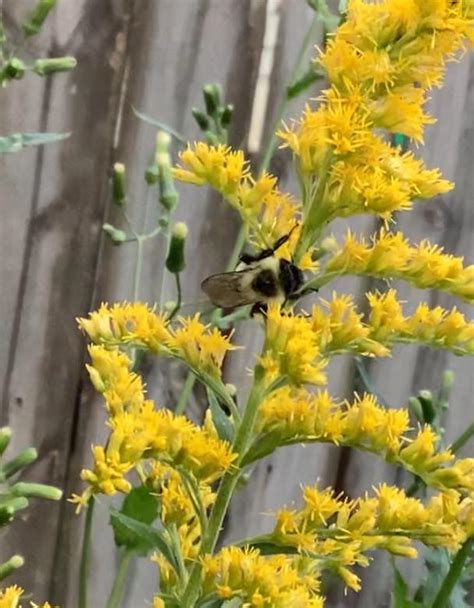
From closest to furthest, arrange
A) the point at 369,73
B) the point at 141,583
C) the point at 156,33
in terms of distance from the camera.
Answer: the point at 369,73
the point at 156,33
the point at 141,583

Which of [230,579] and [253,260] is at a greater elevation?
[253,260]

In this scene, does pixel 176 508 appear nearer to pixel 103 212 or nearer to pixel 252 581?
pixel 252 581

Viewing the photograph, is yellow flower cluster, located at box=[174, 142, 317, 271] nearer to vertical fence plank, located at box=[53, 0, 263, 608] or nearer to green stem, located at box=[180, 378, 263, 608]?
green stem, located at box=[180, 378, 263, 608]

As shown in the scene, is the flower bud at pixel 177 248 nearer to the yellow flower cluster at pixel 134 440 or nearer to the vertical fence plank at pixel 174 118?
the yellow flower cluster at pixel 134 440

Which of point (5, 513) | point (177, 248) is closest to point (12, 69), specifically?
point (177, 248)

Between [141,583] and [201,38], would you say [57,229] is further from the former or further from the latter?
[141,583]

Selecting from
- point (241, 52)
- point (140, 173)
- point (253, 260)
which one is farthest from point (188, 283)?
point (253, 260)
